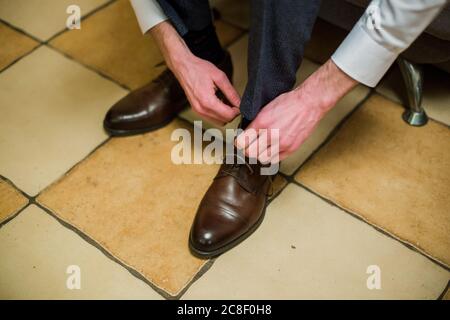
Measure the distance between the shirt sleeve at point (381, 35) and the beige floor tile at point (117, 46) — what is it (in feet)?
1.84

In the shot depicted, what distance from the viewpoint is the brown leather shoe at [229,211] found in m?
0.73

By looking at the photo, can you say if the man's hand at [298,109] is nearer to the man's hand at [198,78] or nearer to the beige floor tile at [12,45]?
the man's hand at [198,78]

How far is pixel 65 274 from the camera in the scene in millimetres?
727

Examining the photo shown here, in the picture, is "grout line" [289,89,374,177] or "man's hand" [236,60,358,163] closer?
"man's hand" [236,60,358,163]

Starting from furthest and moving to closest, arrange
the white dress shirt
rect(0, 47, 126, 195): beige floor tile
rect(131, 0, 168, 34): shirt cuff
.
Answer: rect(0, 47, 126, 195): beige floor tile → rect(131, 0, 168, 34): shirt cuff → the white dress shirt

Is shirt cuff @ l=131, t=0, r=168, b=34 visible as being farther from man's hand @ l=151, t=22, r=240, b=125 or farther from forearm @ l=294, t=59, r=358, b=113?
forearm @ l=294, t=59, r=358, b=113

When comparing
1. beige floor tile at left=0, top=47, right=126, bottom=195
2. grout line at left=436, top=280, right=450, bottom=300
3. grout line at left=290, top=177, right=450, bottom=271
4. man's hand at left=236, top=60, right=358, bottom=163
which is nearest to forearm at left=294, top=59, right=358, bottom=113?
man's hand at left=236, top=60, right=358, bottom=163

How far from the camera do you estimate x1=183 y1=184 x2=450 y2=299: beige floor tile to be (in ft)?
2.32

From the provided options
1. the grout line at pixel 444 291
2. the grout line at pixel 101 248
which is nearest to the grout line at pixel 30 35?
the grout line at pixel 101 248

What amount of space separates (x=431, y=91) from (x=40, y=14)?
3.38 feet

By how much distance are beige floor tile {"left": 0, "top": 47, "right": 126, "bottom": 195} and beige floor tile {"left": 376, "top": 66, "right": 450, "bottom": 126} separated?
62 cm
